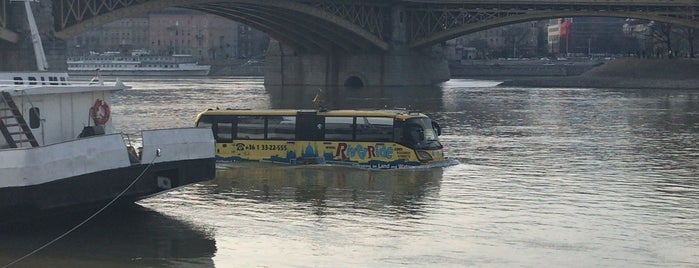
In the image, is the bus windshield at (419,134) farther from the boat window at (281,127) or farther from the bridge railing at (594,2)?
the bridge railing at (594,2)

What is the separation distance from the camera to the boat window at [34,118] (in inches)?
949

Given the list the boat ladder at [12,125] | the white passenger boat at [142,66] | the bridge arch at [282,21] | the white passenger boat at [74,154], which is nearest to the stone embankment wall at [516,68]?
the white passenger boat at [142,66]

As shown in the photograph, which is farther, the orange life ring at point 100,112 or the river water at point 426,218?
the orange life ring at point 100,112

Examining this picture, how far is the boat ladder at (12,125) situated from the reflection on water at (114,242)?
5.19 feet

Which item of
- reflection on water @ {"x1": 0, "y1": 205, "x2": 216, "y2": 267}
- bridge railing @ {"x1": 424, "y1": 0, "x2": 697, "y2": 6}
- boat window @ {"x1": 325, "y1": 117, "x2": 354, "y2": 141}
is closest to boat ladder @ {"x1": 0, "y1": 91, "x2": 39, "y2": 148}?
reflection on water @ {"x1": 0, "y1": 205, "x2": 216, "y2": 267}

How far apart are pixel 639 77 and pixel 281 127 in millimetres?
83233

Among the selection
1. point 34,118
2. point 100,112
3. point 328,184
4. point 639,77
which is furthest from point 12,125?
point 639,77

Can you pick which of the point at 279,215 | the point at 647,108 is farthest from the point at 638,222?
the point at 647,108

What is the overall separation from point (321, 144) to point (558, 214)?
390 inches

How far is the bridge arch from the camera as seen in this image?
7756 cm

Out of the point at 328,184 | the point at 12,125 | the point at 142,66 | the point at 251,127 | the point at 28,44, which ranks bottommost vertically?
the point at 328,184

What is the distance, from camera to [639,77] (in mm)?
112500

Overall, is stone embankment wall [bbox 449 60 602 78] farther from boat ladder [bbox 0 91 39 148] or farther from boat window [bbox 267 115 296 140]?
boat ladder [bbox 0 91 39 148]

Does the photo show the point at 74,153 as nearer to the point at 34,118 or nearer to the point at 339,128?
the point at 34,118
